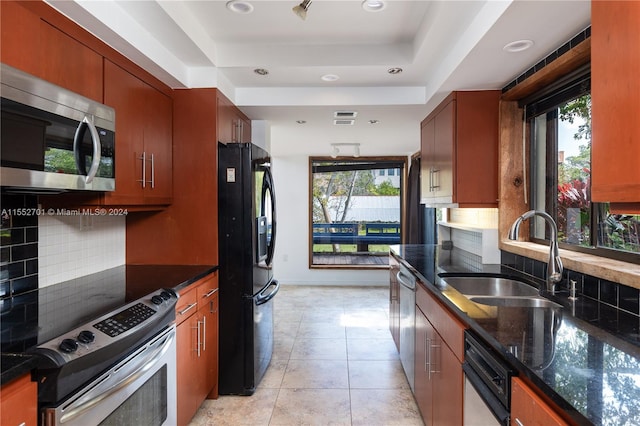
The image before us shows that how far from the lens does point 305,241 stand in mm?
6281

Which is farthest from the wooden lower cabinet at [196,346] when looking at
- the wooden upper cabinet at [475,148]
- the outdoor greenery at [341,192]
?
the outdoor greenery at [341,192]

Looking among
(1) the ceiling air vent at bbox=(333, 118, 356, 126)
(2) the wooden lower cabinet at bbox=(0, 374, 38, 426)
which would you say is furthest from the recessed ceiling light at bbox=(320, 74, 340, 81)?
(2) the wooden lower cabinet at bbox=(0, 374, 38, 426)

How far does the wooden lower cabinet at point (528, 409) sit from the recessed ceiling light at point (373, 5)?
1932 millimetres

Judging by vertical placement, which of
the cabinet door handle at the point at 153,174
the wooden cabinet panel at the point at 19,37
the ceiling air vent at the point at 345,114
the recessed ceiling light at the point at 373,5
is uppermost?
the recessed ceiling light at the point at 373,5

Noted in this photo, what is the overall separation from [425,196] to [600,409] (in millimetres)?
2908

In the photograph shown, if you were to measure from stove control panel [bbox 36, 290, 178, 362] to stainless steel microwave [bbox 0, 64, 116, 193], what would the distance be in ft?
1.89

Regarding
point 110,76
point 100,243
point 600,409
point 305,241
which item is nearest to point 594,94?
point 600,409

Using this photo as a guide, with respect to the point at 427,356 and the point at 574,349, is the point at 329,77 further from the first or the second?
the point at 574,349

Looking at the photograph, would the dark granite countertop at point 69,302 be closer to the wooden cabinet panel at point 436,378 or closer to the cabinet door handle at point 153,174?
the cabinet door handle at point 153,174

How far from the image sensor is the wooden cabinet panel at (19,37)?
134 centimetres

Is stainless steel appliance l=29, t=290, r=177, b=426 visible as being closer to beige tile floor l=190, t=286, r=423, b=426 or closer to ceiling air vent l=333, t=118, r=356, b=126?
beige tile floor l=190, t=286, r=423, b=426

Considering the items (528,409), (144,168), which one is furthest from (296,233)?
(528,409)

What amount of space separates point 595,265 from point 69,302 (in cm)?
242

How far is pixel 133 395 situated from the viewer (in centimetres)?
153
